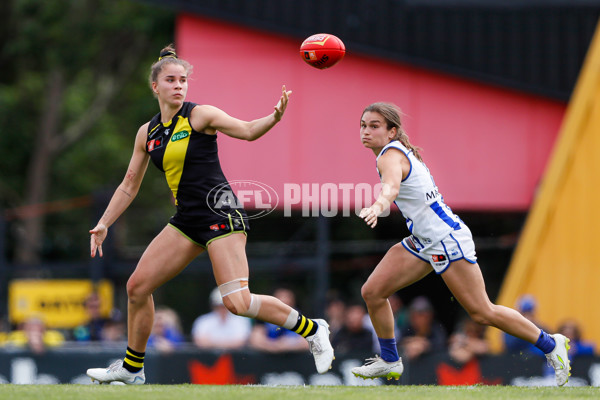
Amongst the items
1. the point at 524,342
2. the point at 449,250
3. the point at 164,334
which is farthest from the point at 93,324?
the point at 449,250

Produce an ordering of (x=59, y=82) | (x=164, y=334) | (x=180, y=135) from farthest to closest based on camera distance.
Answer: (x=59, y=82)
(x=164, y=334)
(x=180, y=135)

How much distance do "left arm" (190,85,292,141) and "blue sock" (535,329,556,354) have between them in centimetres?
257

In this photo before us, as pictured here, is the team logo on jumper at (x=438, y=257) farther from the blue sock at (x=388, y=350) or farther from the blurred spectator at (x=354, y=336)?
the blurred spectator at (x=354, y=336)

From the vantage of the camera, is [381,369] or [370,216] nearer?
[370,216]

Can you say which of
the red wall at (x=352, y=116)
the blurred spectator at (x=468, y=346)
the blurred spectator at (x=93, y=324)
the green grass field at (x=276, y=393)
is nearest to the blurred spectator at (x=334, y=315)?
the blurred spectator at (x=468, y=346)

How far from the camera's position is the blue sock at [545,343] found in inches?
293

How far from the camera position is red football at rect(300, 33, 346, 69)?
7.49 metres

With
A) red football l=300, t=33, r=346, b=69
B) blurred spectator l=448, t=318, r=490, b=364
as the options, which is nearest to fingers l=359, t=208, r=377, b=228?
red football l=300, t=33, r=346, b=69

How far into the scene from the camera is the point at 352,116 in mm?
16688

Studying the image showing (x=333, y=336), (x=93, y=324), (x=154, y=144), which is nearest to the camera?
(x=154, y=144)

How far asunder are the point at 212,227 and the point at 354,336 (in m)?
→ 4.63

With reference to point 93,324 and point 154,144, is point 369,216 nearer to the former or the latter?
point 154,144

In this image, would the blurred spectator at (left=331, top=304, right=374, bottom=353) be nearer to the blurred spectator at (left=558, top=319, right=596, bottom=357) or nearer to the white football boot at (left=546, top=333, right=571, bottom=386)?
the blurred spectator at (left=558, top=319, right=596, bottom=357)

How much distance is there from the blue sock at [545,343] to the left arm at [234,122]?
2575mm
